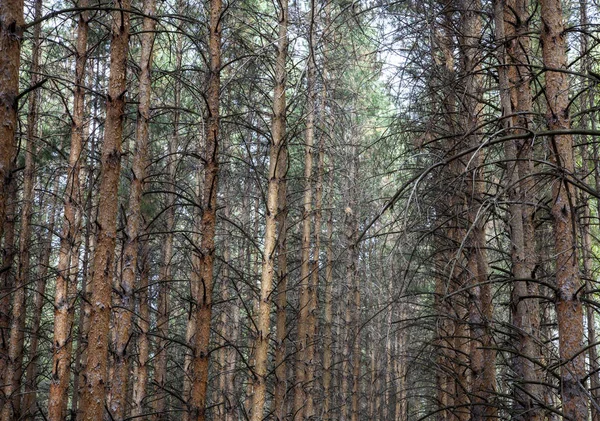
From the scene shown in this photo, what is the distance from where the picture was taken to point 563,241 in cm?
468

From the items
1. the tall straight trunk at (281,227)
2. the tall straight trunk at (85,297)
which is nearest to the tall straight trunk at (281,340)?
the tall straight trunk at (281,227)

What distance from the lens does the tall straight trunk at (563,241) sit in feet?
14.4

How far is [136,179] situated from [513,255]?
4.48m

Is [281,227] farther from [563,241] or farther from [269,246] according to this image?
[563,241]

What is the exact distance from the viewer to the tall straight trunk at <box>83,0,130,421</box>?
5324mm

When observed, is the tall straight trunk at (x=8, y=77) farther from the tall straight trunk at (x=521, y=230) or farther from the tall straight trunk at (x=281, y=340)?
the tall straight trunk at (x=281, y=340)

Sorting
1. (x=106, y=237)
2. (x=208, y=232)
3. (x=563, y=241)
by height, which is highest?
(x=208, y=232)

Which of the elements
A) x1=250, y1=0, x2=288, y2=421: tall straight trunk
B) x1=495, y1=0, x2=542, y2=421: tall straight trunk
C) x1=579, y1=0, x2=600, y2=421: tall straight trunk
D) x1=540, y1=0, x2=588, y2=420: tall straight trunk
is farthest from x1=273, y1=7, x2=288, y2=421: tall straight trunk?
x1=579, y1=0, x2=600, y2=421: tall straight trunk

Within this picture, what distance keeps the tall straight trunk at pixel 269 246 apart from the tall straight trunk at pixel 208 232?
769 millimetres

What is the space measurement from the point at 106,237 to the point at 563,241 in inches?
156

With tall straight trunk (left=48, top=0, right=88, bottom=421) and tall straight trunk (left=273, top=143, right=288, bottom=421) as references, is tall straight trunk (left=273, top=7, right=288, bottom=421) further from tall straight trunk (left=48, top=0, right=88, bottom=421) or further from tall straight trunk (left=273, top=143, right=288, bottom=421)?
A: tall straight trunk (left=48, top=0, right=88, bottom=421)

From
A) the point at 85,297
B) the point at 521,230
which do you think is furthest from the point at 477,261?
the point at 85,297

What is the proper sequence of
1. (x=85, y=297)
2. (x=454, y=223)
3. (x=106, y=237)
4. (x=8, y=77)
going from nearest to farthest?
(x=8, y=77), (x=106, y=237), (x=454, y=223), (x=85, y=297)

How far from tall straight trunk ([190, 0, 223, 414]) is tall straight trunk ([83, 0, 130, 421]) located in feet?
3.85
